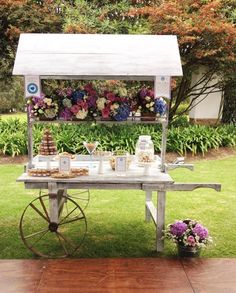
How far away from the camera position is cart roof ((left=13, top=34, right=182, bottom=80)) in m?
4.11

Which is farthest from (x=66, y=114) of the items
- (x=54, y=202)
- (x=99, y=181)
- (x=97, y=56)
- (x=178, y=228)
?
(x=178, y=228)

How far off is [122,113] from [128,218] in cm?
177

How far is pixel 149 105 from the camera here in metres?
4.52

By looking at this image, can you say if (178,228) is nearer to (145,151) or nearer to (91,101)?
(145,151)

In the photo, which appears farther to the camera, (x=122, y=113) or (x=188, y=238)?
(x=122, y=113)

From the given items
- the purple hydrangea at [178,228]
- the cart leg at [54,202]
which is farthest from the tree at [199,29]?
the cart leg at [54,202]

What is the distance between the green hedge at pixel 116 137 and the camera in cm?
941

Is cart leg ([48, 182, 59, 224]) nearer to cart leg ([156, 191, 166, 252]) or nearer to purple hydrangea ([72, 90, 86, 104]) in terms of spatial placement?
purple hydrangea ([72, 90, 86, 104])

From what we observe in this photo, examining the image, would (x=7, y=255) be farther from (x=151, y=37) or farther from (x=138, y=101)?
(x=151, y=37)

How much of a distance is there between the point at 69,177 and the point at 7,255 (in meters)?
1.10

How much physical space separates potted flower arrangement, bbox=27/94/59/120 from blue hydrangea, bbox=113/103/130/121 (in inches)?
26.5

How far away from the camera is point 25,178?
13.8ft

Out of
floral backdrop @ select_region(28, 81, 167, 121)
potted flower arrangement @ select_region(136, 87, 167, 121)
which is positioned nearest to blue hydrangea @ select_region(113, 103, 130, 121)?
floral backdrop @ select_region(28, 81, 167, 121)

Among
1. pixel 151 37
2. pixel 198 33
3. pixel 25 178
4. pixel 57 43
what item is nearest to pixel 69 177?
pixel 25 178
